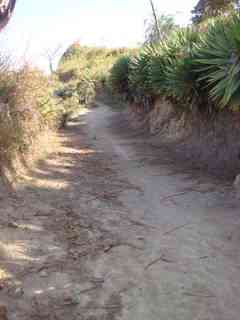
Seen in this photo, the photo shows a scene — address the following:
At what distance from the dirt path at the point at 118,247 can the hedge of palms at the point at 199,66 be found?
1.93 m

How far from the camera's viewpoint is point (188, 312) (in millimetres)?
3045

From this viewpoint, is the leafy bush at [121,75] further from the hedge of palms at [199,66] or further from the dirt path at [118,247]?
the dirt path at [118,247]

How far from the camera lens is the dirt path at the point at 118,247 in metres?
3.15

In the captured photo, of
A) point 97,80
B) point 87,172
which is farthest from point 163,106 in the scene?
point 97,80

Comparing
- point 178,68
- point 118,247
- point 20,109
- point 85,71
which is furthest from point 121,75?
point 85,71

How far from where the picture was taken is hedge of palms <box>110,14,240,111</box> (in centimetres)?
638

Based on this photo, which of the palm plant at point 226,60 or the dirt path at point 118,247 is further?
the palm plant at point 226,60

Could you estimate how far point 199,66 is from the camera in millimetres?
8219

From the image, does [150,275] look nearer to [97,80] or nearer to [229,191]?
[229,191]

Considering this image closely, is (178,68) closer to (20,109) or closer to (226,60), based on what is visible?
(226,60)

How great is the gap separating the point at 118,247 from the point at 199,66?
5.42 meters

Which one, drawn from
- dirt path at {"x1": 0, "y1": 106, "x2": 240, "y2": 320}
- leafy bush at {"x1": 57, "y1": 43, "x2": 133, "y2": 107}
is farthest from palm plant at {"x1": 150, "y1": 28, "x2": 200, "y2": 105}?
leafy bush at {"x1": 57, "y1": 43, "x2": 133, "y2": 107}

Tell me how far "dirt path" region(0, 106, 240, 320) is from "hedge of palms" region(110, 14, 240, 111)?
76.0 inches

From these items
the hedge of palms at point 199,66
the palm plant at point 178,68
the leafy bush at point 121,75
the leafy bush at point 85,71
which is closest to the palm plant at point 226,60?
the hedge of palms at point 199,66
